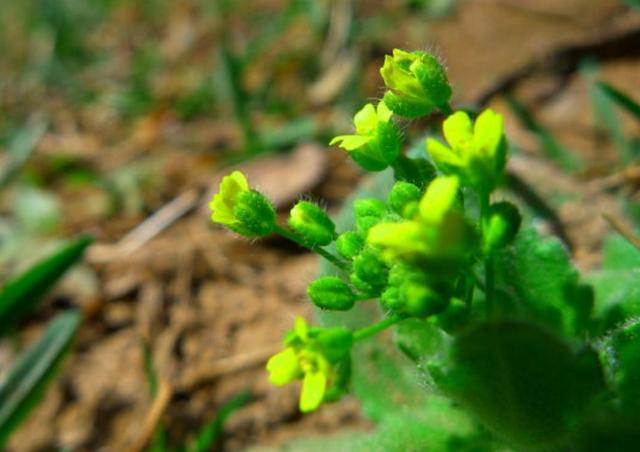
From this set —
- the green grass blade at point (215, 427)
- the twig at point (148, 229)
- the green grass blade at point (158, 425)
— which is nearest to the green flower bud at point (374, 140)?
the green grass blade at point (215, 427)

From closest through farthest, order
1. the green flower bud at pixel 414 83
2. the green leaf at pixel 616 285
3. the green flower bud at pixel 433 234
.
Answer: the green flower bud at pixel 433 234 < the green flower bud at pixel 414 83 < the green leaf at pixel 616 285

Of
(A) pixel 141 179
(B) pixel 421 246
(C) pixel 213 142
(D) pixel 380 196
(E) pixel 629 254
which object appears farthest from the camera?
(C) pixel 213 142

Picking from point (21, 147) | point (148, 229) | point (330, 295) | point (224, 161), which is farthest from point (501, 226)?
point (21, 147)

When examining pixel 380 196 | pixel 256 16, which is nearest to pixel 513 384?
pixel 380 196

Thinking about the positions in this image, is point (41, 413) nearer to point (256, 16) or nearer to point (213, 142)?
point (213, 142)

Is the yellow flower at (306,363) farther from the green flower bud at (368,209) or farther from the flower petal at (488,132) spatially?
the flower petal at (488,132)

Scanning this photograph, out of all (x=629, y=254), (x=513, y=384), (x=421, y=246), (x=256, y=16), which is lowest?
(x=513, y=384)

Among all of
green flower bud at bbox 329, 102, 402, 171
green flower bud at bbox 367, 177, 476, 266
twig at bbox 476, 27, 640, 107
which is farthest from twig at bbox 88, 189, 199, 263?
green flower bud at bbox 367, 177, 476, 266
